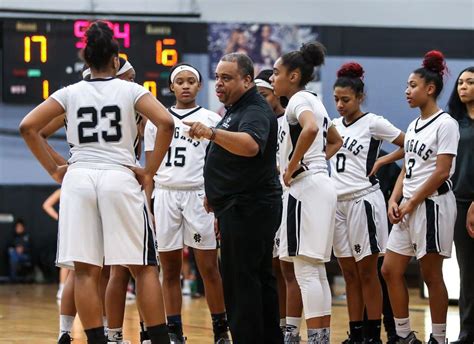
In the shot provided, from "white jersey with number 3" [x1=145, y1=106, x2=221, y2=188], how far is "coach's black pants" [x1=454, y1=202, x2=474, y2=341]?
73.1 inches

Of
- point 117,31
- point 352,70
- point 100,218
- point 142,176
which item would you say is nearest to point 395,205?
point 352,70

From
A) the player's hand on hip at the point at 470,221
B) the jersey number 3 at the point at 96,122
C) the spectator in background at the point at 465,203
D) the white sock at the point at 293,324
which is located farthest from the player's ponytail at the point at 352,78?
the jersey number 3 at the point at 96,122

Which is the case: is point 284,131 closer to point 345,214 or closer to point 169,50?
point 345,214

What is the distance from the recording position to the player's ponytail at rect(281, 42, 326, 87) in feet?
20.4

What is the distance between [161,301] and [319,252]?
1.12 m

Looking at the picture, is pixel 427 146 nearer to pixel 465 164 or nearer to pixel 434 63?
pixel 465 164

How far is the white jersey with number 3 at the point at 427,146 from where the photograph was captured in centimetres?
643

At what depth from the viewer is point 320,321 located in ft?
19.6

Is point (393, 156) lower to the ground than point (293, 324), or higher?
higher

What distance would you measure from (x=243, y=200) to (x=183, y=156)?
170cm

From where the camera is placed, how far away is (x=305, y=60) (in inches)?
245

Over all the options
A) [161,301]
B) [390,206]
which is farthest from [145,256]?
[390,206]

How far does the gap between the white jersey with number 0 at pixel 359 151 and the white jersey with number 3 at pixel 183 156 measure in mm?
943

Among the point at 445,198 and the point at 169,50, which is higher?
the point at 169,50
